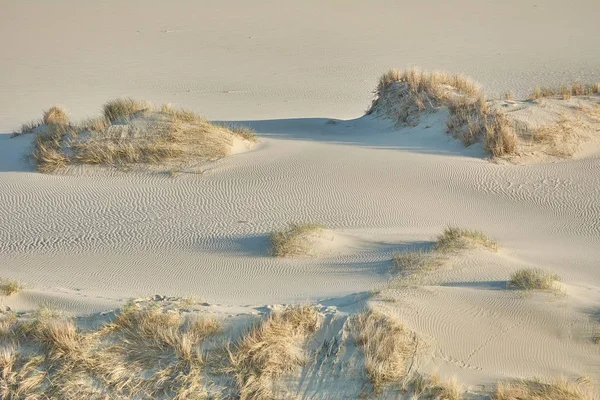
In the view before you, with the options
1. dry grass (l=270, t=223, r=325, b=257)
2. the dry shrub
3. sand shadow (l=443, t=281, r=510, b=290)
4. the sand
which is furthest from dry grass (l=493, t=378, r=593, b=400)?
the dry shrub

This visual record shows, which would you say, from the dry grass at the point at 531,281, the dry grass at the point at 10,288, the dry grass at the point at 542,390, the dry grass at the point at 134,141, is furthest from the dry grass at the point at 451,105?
the dry grass at the point at 10,288

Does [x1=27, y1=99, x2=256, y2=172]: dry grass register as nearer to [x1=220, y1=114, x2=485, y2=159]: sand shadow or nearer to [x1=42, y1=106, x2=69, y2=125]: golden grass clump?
[x1=42, y1=106, x2=69, y2=125]: golden grass clump

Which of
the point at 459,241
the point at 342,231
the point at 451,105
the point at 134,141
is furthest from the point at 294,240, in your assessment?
the point at 451,105

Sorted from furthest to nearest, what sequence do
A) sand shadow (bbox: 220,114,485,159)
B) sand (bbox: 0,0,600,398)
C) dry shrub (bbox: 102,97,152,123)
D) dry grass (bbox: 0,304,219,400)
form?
dry shrub (bbox: 102,97,152,123) → sand shadow (bbox: 220,114,485,159) → sand (bbox: 0,0,600,398) → dry grass (bbox: 0,304,219,400)

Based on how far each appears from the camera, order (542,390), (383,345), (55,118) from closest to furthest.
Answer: (542,390) → (383,345) → (55,118)

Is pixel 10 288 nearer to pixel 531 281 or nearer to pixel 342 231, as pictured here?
pixel 342 231

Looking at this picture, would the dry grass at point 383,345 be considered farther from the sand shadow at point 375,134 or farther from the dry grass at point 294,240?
the sand shadow at point 375,134
